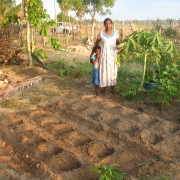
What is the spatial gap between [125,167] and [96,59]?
2.84 metres

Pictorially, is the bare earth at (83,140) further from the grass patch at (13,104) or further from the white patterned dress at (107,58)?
the white patterned dress at (107,58)

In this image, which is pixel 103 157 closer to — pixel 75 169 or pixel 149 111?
pixel 75 169

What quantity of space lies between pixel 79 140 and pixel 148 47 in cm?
242

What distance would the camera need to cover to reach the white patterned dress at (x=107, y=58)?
16.9 ft

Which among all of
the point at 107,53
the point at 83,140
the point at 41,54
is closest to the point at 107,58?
the point at 107,53

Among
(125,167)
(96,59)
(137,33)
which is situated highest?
(137,33)

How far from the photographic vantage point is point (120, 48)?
5168 mm

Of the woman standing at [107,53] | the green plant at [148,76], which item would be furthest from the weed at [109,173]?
the green plant at [148,76]

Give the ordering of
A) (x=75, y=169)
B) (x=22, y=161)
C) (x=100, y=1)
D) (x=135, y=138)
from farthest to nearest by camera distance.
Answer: (x=100, y=1), (x=135, y=138), (x=22, y=161), (x=75, y=169)

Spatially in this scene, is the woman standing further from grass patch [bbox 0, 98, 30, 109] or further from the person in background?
grass patch [bbox 0, 98, 30, 109]

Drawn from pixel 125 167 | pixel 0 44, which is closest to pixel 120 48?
pixel 125 167

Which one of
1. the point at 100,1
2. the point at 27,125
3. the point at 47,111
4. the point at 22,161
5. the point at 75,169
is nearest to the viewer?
the point at 75,169

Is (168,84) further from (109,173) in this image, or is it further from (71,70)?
(71,70)

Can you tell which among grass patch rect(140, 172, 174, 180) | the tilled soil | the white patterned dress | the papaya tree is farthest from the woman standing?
grass patch rect(140, 172, 174, 180)
